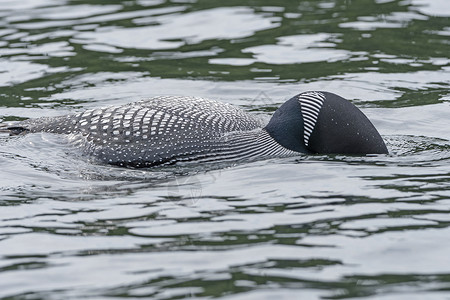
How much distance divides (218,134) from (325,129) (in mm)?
775

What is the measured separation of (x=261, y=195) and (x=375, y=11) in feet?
19.9

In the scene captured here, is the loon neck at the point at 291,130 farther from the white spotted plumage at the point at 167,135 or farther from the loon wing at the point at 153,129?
the loon wing at the point at 153,129

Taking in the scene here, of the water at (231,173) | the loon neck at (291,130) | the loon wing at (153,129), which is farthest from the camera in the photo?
the loon neck at (291,130)

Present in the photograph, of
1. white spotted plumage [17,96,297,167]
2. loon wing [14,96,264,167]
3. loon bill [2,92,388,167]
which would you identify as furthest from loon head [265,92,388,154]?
loon wing [14,96,264,167]

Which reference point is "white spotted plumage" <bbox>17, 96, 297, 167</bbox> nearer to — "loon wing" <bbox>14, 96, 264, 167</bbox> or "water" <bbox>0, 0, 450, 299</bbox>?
"loon wing" <bbox>14, 96, 264, 167</bbox>

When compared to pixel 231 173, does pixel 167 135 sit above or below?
above

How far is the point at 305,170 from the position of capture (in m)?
6.55

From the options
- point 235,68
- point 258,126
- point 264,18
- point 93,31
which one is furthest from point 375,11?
point 258,126

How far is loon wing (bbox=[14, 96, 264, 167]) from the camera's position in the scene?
6863 mm

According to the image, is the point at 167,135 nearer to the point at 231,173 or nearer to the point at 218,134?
the point at 218,134

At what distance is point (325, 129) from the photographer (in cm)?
691

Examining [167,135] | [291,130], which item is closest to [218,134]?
[167,135]

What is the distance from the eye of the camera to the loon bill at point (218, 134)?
6875 millimetres

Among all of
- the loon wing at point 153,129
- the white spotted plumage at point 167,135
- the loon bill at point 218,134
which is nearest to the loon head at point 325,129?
the loon bill at point 218,134
